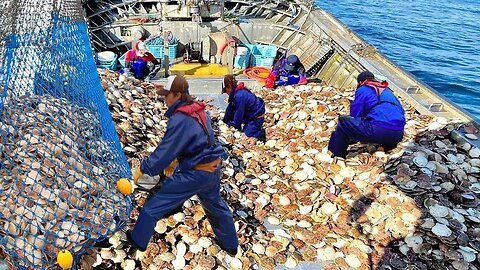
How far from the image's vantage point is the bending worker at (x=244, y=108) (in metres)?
5.75

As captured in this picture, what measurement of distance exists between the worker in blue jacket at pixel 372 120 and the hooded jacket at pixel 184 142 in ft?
7.52

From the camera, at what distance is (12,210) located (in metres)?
2.97

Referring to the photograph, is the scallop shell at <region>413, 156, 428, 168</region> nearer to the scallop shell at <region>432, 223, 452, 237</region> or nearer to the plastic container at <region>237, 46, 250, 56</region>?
the scallop shell at <region>432, 223, 452, 237</region>

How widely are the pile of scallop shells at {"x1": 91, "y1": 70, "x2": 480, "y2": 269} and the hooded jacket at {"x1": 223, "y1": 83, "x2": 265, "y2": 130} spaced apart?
0.34 m

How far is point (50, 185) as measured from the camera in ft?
10.6

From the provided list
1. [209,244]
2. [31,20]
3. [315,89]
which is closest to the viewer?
[209,244]

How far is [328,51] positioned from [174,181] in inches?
290

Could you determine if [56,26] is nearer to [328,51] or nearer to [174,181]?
[174,181]

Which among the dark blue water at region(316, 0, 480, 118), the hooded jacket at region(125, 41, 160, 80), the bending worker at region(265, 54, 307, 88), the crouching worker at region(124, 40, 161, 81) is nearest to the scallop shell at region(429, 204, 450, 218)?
the bending worker at region(265, 54, 307, 88)

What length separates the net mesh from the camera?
2.94m

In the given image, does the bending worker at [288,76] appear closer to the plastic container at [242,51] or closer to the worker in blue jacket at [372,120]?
the plastic container at [242,51]

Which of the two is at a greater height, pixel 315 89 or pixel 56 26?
pixel 56 26

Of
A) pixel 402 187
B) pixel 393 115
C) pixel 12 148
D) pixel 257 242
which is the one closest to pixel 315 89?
pixel 393 115

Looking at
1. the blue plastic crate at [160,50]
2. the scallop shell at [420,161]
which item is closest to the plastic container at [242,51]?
the blue plastic crate at [160,50]
